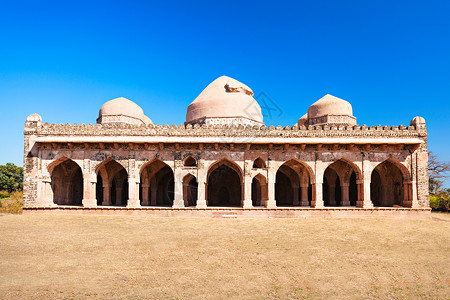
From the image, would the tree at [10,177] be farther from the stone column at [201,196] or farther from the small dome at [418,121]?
the small dome at [418,121]

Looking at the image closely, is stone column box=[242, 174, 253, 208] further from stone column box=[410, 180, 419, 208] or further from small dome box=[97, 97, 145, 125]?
small dome box=[97, 97, 145, 125]

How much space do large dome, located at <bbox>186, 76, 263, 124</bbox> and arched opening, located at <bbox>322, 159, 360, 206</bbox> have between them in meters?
4.95

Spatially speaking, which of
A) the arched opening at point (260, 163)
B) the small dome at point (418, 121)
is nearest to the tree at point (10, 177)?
the arched opening at point (260, 163)

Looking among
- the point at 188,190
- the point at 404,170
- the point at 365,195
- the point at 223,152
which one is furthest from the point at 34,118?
the point at 404,170

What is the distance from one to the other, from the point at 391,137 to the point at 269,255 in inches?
418

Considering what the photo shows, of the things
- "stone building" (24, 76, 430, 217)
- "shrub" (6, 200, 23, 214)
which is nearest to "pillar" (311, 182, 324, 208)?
"stone building" (24, 76, 430, 217)

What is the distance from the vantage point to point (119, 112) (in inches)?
750

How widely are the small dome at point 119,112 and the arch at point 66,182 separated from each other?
324 centimetres

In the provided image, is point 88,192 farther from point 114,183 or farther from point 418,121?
point 418,121

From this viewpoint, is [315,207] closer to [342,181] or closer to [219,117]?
[342,181]

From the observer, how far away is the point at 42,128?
15211 mm

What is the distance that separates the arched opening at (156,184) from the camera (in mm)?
17112

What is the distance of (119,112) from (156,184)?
15.5 feet

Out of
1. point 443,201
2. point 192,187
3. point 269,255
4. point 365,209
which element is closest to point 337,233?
point 269,255
